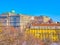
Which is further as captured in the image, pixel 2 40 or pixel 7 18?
pixel 7 18

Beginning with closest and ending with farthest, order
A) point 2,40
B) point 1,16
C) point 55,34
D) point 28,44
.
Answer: point 2,40 → point 28,44 → point 55,34 → point 1,16

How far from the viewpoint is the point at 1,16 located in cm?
7762

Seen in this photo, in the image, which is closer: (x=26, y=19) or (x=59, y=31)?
(x=59, y=31)

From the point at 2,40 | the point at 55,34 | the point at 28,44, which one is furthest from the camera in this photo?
the point at 55,34

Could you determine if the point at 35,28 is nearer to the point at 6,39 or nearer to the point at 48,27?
the point at 48,27

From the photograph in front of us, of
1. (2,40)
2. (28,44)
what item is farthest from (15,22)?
(2,40)

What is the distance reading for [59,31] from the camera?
47.7 meters

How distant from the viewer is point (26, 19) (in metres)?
77.6

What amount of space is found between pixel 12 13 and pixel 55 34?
3429 centimetres

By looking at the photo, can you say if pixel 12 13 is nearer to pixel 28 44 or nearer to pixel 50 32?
pixel 50 32

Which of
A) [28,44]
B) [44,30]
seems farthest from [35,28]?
[28,44]

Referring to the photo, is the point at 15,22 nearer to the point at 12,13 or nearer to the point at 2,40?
the point at 12,13

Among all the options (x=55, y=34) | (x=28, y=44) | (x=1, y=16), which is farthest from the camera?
(x=1, y=16)

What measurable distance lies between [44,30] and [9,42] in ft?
88.2
